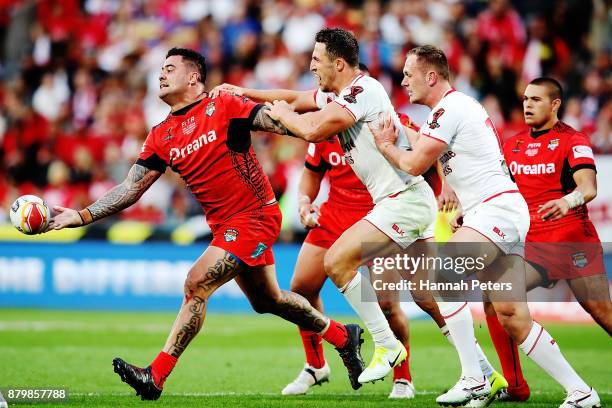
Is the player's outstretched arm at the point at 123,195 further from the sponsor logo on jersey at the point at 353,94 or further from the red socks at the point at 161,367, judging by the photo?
the sponsor logo on jersey at the point at 353,94

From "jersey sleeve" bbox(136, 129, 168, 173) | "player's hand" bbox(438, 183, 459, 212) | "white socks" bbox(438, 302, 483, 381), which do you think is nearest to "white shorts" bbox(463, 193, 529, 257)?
"player's hand" bbox(438, 183, 459, 212)

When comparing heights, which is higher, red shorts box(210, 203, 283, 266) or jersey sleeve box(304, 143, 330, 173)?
jersey sleeve box(304, 143, 330, 173)

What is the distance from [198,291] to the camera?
8125 millimetres

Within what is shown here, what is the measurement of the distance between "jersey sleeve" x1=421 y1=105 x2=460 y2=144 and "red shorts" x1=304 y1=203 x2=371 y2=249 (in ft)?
6.61

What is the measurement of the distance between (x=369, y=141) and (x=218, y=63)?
1238 centimetres

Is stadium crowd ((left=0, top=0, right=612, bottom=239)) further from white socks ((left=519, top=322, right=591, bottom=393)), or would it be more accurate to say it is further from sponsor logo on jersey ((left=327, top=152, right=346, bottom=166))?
white socks ((left=519, top=322, right=591, bottom=393))

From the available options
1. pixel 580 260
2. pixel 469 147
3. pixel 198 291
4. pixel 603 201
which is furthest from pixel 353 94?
pixel 603 201

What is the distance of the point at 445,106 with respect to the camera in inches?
306

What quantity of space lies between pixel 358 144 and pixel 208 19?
13113mm

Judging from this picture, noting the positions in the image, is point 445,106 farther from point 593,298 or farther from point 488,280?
point 593,298

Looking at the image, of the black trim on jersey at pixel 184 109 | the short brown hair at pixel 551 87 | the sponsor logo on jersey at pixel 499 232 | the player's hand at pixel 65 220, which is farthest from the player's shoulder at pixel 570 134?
the player's hand at pixel 65 220

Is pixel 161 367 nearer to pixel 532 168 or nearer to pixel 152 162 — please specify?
pixel 152 162

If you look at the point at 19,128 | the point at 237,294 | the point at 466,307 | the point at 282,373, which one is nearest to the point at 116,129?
the point at 19,128

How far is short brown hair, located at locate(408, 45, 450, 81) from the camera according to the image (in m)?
7.98
